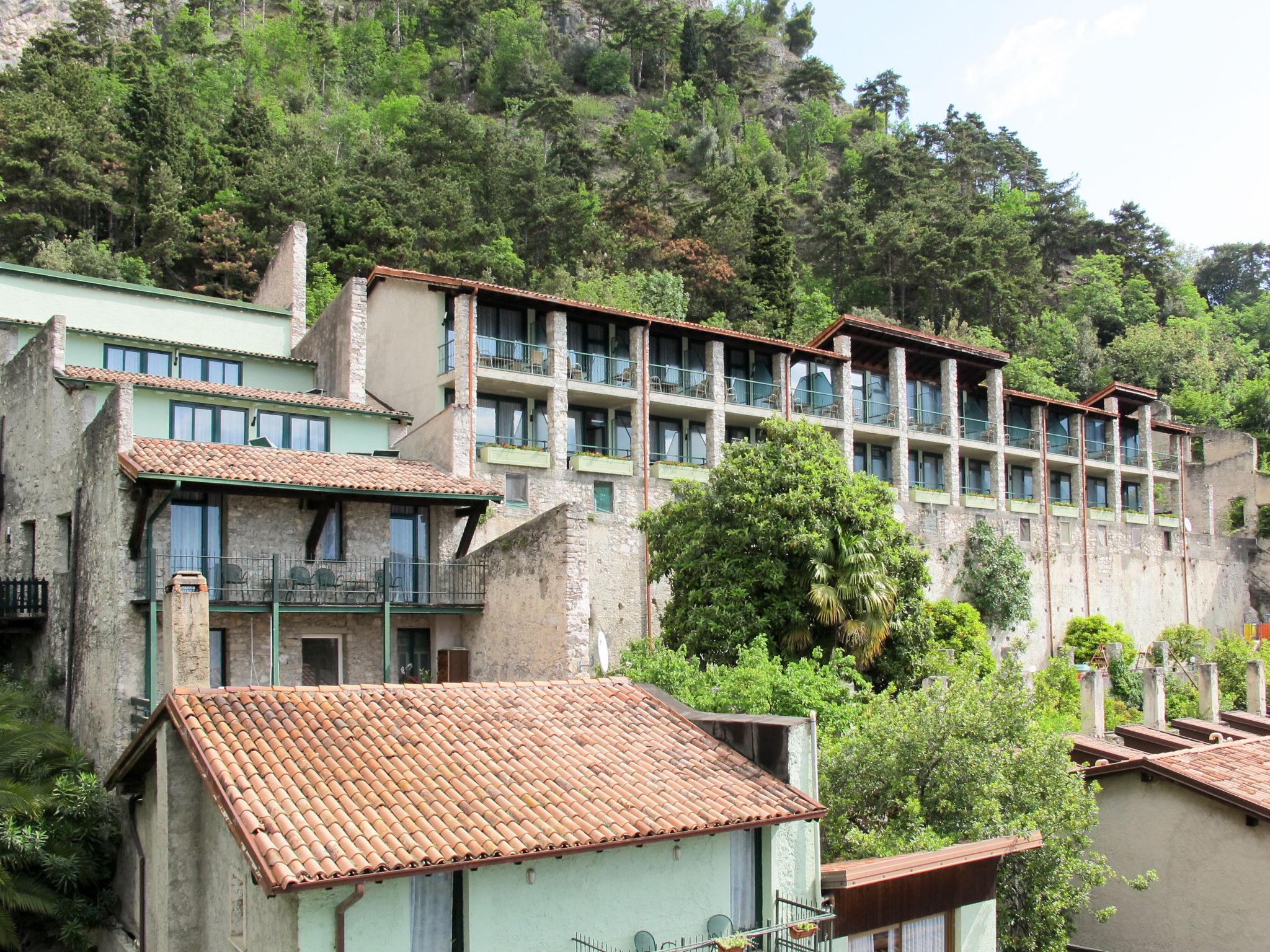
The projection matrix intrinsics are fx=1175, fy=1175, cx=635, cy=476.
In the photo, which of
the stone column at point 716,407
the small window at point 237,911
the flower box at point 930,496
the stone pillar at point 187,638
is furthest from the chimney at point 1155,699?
the small window at point 237,911

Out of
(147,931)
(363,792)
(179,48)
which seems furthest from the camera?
(179,48)

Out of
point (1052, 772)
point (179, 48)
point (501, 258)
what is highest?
point (179, 48)

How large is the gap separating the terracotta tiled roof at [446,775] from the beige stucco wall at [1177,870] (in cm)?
951

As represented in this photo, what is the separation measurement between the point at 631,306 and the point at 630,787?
38.6 metres

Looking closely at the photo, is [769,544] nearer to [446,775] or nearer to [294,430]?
[294,430]

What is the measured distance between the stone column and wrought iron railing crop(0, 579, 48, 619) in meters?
20.2

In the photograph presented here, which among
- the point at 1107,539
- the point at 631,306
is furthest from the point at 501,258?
the point at 1107,539

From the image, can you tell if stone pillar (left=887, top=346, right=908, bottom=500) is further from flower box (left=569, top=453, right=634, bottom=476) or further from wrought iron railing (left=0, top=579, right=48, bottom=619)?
wrought iron railing (left=0, top=579, right=48, bottom=619)

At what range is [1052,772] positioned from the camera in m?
18.4

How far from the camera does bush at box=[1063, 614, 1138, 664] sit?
154ft

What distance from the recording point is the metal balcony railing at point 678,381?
38.2 m

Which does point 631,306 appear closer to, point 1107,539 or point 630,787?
point 1107,539

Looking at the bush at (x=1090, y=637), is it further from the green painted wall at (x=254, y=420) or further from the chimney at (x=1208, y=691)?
the green painted wall at (x=254, y=420)

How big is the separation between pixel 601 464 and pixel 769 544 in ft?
27.7
